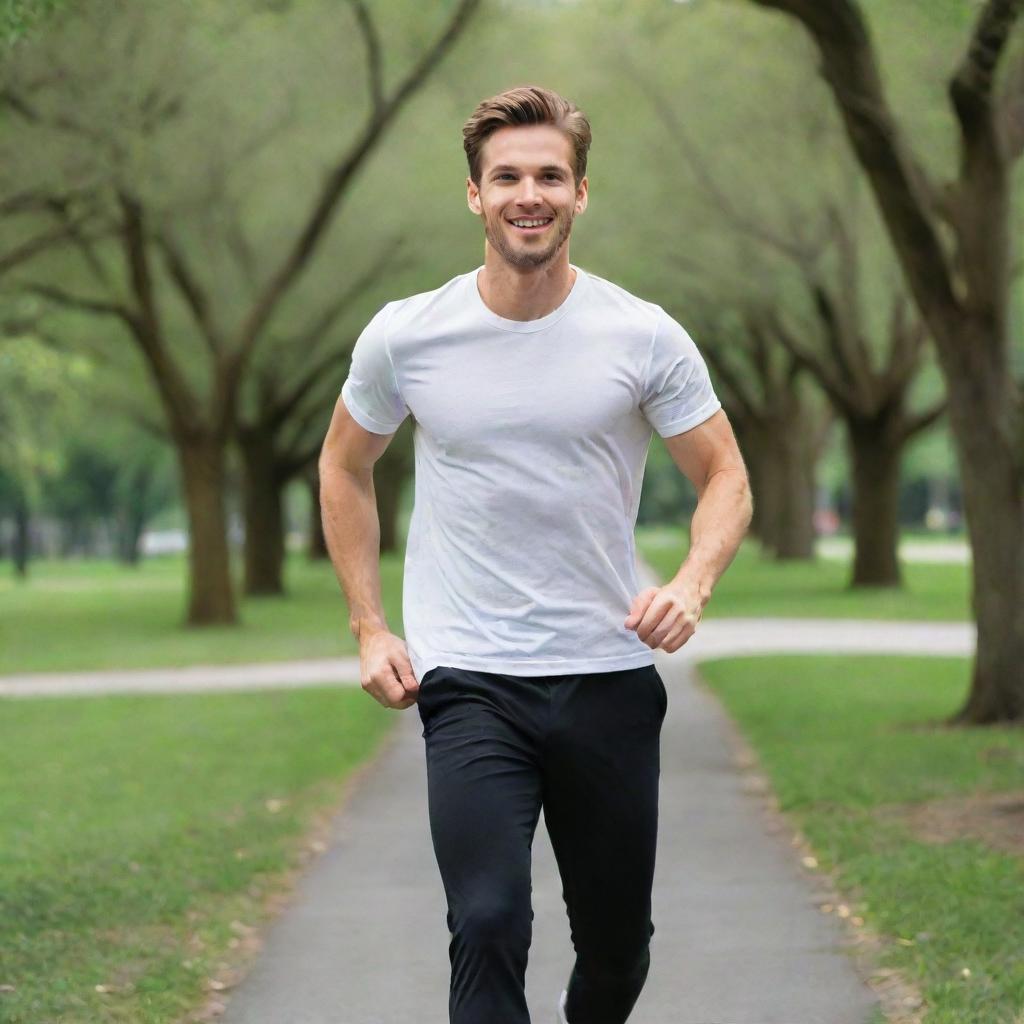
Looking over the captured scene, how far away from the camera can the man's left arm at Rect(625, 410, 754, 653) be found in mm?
3541

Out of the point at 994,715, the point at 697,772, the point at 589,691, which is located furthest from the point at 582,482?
the point at 994,715

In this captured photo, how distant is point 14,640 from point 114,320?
7409 millimetres

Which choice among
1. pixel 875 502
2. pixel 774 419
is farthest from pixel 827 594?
pixel 774 419

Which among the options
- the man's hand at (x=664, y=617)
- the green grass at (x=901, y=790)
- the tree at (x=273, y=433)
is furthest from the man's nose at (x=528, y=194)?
the tree at (x=273, y=433)

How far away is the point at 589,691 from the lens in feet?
12.4

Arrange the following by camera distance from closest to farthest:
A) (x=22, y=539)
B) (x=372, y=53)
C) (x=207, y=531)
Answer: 1. (x=372, y=53)
2. (x=207, y=531)
3. (x=22, y=539)

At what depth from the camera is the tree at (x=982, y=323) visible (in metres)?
12.0

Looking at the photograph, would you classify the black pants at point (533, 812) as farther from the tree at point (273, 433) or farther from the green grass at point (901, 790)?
the tree at point (273, 433)

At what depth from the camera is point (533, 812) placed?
373 cm

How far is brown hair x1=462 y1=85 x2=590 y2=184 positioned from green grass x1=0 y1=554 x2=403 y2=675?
17477 mm

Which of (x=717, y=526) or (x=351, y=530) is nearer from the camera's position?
(x=717, y=526)

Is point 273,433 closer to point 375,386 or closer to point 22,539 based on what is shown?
point 22,539

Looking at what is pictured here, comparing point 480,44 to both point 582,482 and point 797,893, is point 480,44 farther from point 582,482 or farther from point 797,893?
point 582,482

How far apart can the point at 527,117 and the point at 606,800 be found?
1.36 metres
